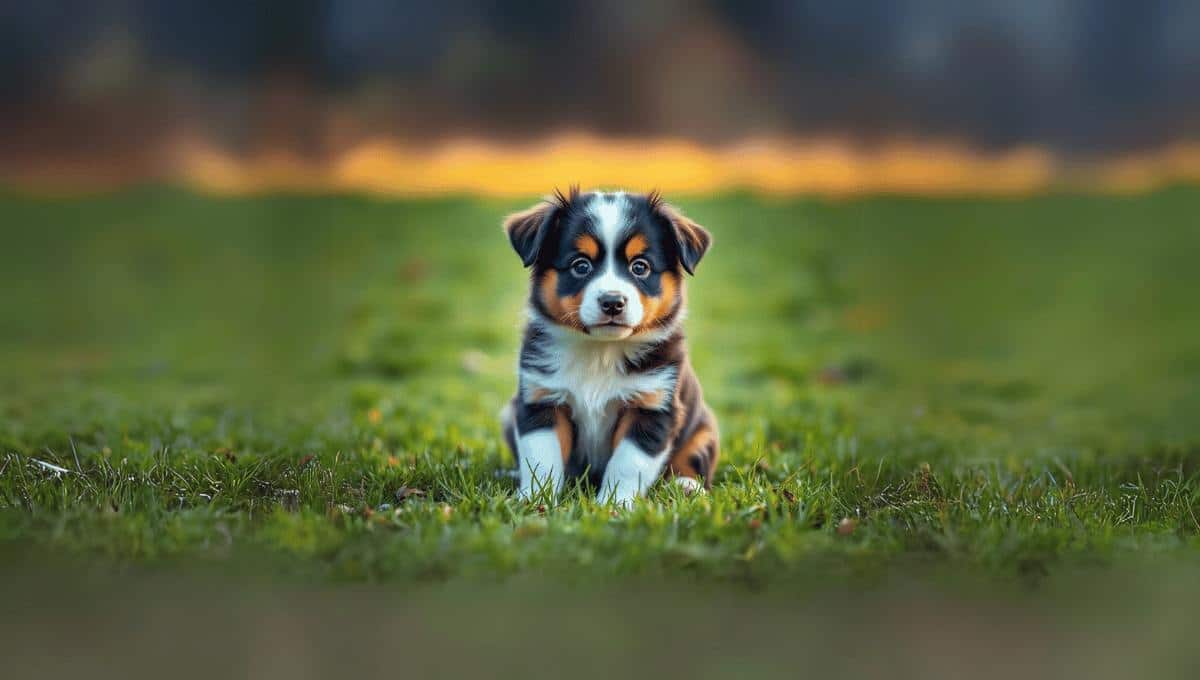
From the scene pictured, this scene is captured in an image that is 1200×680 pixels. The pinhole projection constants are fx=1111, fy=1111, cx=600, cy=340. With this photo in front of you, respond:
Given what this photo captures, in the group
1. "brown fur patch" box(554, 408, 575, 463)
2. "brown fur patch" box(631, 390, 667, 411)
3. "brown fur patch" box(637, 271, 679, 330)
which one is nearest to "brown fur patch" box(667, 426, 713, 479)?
"brown fur patch" box(631, 390, 667, 411)

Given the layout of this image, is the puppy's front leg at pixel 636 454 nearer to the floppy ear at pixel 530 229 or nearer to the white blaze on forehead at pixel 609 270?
the white blaze on forehead at pixel 609 270

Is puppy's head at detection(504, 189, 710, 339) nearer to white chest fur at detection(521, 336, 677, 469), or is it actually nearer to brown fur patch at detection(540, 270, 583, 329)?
brown fur patch at detection(540, 270, 583, 329)

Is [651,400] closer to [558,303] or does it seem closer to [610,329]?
[610,329]

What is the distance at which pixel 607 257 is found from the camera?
430cm

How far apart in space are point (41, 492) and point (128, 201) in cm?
756

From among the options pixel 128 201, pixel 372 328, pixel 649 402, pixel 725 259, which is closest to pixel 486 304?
pixel 372 328

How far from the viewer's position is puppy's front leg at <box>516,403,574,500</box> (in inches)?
171

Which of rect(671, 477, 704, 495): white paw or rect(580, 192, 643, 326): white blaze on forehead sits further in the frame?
rect(671, 477, 704, 495): white paw

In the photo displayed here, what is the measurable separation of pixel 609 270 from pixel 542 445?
29.6 inches

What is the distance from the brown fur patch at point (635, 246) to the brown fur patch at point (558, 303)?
245mm

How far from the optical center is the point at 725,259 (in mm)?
10203

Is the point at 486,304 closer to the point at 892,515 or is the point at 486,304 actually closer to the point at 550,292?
the point at 550,292

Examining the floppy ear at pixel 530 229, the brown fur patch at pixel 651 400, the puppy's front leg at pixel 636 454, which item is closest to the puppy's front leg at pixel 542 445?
the puppy's front leg at pixel 636 454

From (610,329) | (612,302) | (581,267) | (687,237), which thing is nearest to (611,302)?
(612,302)
